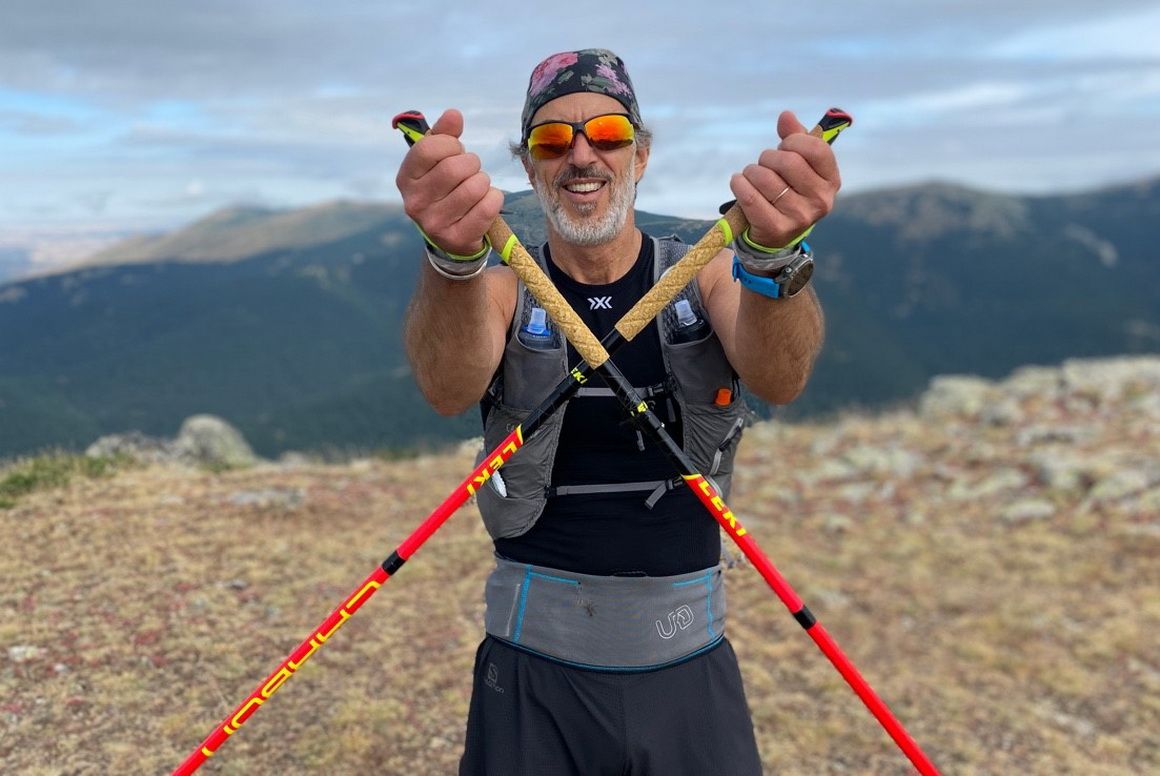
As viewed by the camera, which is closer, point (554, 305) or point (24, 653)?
point (554, 305)

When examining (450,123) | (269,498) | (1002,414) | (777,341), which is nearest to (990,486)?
(1002,414)

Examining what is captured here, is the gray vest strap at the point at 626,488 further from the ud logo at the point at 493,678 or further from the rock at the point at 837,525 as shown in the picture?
the rock at the point at 837,525

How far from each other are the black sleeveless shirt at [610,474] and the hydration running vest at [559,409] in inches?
1.7

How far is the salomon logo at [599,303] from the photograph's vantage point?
3.33 m

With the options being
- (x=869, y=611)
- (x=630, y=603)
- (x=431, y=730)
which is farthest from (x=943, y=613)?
(x=630, y=603)

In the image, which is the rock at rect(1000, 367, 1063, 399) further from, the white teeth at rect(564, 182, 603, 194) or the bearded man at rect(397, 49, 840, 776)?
the white teeth at rect(564, 182, 603, 194)

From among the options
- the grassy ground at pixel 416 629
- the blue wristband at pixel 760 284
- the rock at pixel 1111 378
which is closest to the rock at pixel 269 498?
the grassy ground at pixel 416 629

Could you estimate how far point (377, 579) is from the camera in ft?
11.0


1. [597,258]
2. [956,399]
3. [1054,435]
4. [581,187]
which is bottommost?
[1054,435]

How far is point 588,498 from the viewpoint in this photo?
130 inches

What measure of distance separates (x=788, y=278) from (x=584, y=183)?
91 cm

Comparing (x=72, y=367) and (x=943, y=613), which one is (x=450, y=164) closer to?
(x=943, y=613)

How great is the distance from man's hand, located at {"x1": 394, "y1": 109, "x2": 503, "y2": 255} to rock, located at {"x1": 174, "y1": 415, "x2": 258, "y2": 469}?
12.7m

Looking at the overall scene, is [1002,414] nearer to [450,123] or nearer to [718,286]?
[718,286]
